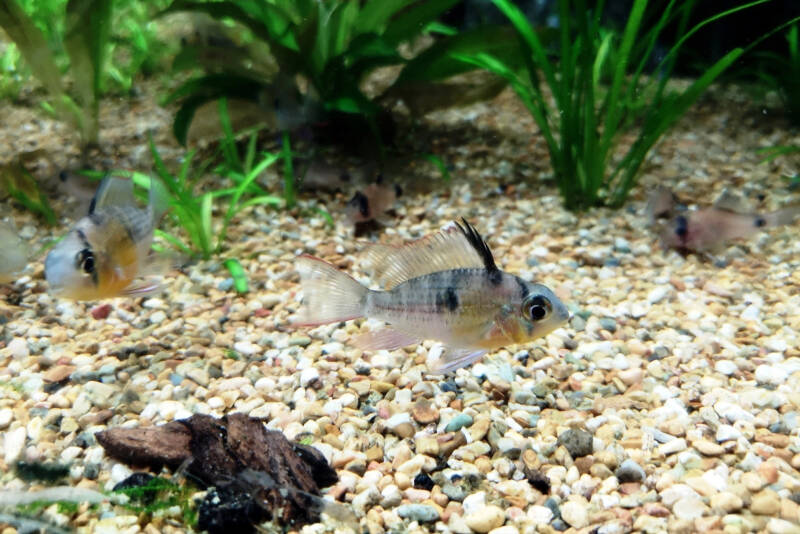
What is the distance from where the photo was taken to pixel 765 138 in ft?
25.0

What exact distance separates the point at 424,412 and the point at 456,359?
0.56 m

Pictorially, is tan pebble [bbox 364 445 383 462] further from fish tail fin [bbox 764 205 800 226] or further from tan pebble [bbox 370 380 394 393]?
fish tail fin [bbox 764 205 800 226]

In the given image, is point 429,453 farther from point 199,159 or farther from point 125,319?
point 199,159

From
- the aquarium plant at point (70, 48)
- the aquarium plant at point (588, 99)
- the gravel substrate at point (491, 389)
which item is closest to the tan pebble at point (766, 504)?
the gravel substrate at point (491, 389)

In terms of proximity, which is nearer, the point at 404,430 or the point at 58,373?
the point at 404,430

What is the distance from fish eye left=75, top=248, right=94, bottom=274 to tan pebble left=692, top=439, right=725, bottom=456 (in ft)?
8.89

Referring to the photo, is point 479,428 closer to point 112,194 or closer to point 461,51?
point 112,194

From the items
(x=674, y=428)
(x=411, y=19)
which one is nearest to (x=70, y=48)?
(x=411, y=19)

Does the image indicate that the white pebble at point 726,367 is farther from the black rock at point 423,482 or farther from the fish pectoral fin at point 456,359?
the black rock at point 423,482

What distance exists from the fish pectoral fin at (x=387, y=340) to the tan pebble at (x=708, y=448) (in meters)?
1.29

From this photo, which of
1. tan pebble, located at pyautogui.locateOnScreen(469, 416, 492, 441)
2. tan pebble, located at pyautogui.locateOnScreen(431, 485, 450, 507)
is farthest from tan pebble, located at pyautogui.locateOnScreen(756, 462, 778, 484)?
tan pebble, located at pyautogui.locateOnScreen(431, 485, 450, 507)

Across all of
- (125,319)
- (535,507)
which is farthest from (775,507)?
(125,319)

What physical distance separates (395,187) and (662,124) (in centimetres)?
239

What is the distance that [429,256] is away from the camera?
2670 millimetres
